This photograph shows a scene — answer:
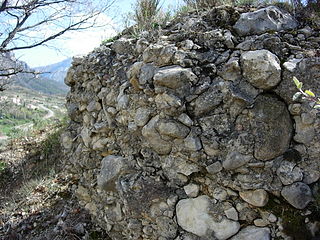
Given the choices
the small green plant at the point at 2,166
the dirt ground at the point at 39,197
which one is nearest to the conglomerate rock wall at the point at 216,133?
the dirt ground at the point at 39,197

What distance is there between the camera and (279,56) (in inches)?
102

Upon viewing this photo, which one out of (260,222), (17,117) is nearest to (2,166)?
(260,222)

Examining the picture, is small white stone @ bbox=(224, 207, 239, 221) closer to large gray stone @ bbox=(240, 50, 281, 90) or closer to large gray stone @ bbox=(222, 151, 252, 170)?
large gray stone @ bbox=(222, 151, 252, 170)

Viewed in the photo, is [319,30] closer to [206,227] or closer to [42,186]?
[206,227]

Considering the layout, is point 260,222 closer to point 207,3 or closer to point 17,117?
point 207,3

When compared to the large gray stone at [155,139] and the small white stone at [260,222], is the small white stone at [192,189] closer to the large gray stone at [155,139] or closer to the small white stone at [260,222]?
the large gray stone at [155,139]

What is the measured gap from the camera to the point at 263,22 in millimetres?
2812

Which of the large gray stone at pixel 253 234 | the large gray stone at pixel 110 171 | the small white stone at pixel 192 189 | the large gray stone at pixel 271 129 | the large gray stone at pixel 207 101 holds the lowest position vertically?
the large gray stone at pixel 253 234

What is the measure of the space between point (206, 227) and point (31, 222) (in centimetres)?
296

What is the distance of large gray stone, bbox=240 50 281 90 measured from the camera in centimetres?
247

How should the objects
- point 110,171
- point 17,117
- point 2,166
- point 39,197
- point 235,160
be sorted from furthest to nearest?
point 17,117, point 2,166, point 39,197, point 110,171, point 235,160

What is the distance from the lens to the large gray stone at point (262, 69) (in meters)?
2.47

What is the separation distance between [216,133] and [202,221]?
0.76 m

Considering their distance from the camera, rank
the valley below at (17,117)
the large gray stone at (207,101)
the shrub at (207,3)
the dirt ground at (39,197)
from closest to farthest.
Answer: the large gray stone at (207,101)
the shrub at (207,3)
the dirt ground at (39,197)
the valley below at (17,117)
